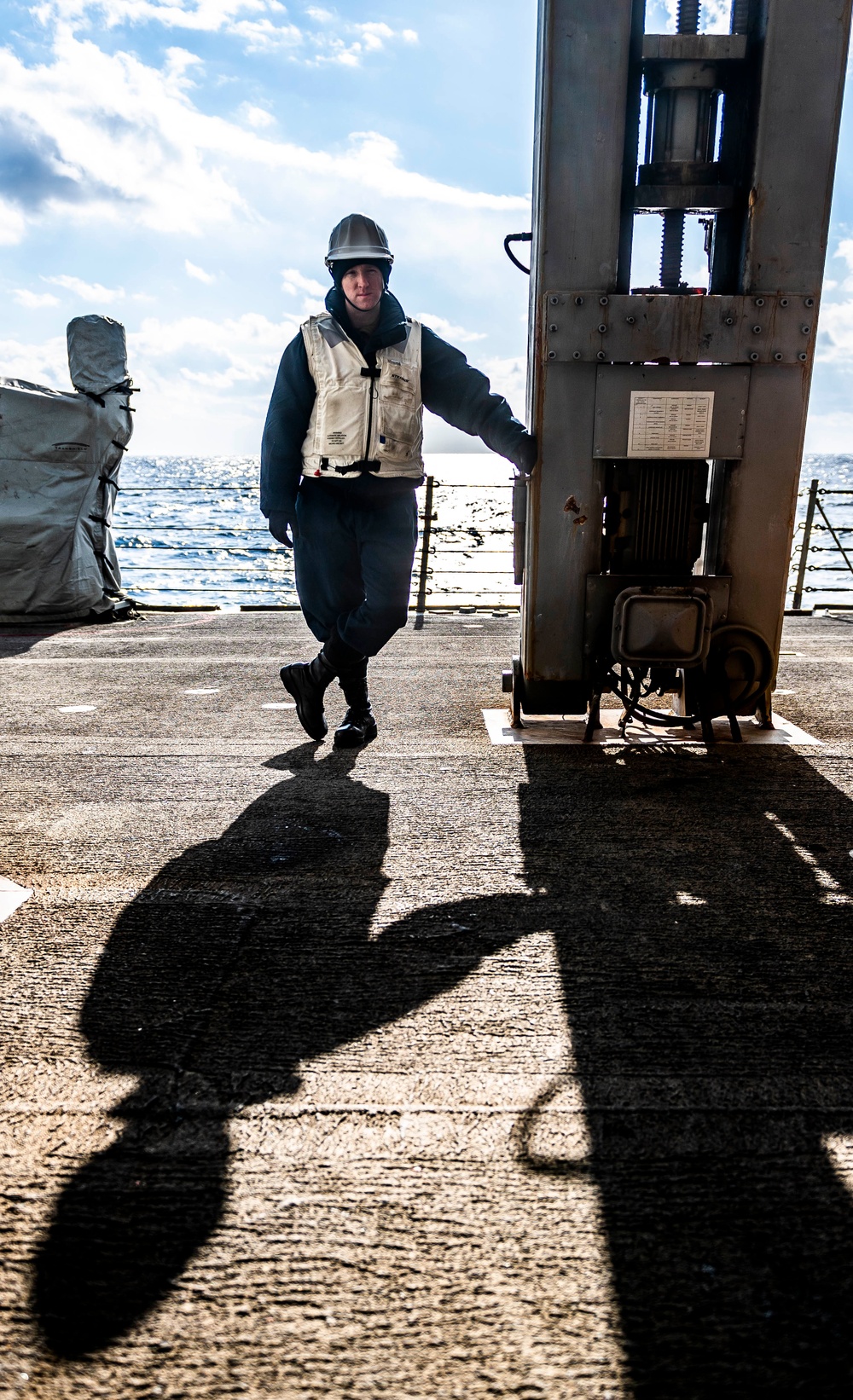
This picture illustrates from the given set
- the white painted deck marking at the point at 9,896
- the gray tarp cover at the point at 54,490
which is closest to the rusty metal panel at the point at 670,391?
the white painted deck marking at the point at 9,896

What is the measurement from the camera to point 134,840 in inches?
110

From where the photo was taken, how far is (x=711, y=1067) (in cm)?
164

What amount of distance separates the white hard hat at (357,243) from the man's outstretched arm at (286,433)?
0.33 metres

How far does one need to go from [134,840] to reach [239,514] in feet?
224

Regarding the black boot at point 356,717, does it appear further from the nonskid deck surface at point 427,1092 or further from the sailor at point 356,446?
the nonskid deck surface at point 427,1092

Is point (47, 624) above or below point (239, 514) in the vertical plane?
above

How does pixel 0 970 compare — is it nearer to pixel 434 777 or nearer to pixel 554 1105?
pixel 554 1105

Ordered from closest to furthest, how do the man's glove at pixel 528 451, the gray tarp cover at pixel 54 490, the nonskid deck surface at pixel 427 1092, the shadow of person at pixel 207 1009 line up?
the nonskid deck surface at pixel 427 1092 → the shadow of person at pixel 207 1009 → the man's glove at pixel 528 451 → the gray tarp cover at pixel 54 490

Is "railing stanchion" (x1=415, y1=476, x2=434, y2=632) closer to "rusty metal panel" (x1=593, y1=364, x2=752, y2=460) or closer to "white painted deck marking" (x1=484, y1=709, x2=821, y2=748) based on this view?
"white painted deck marking" (x1=484, y1=709, x2=821, y2=748)

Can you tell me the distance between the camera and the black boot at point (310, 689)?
402 centimetres

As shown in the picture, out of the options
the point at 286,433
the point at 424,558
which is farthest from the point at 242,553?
the point at 286,433

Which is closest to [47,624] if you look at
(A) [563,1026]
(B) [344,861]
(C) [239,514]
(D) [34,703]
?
(D) [34,703]

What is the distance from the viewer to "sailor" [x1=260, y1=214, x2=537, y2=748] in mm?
3639

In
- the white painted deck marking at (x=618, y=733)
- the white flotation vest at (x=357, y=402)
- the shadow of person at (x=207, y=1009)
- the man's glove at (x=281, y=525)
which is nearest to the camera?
the shadow of person at (x=207, y=1009)
